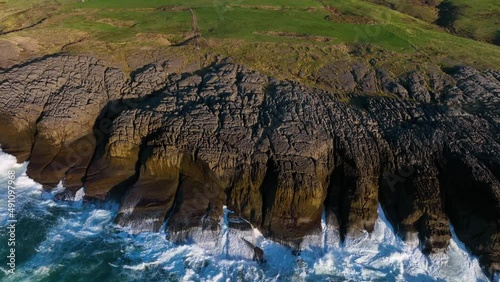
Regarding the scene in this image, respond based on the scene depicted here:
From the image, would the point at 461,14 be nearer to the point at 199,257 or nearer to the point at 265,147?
the point at 265,147

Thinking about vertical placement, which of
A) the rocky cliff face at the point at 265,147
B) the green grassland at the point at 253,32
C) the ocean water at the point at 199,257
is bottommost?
the ocean water at the point at 199,257

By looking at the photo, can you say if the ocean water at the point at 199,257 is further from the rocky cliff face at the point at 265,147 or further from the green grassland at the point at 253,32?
the green grassland at the point at 253,32

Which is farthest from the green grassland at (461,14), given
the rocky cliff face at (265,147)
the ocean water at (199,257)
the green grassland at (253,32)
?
the ocean water at (199,257)

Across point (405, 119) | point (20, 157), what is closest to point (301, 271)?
point (405, 119)

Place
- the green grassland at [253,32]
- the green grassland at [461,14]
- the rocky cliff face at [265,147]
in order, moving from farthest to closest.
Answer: the green grassland at [461,14], the green grassland at [253,32], the rocky cliff face at [265,147]

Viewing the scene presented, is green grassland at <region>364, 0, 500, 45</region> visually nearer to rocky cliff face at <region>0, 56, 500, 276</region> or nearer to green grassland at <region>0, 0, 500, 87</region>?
green grassland at <region>0, 0, 500, 87</region>

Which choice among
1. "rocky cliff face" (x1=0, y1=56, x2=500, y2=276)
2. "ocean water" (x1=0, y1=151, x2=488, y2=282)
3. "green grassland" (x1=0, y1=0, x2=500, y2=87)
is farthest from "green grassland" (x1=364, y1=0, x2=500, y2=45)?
"ocean water" (x1=0, y1=151, x2=488, y2=282)
